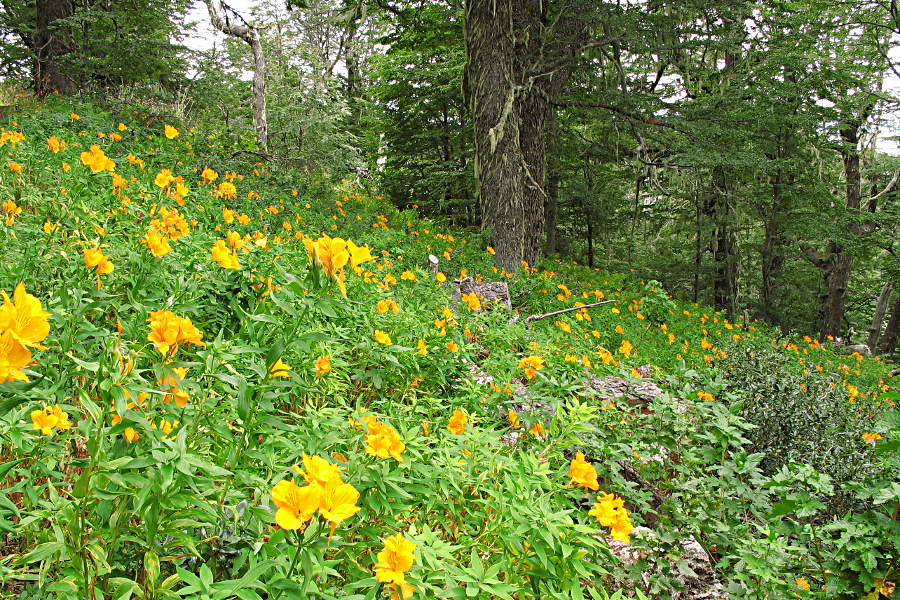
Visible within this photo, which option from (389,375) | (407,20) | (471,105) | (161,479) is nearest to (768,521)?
(389,375)

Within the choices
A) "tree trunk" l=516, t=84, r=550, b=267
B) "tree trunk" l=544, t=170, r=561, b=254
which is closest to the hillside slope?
"tree trunk" l=516, t=84, r=550, b=267

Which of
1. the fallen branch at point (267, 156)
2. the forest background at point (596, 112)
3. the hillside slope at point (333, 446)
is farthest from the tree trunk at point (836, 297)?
the fallen branch at point (267, 156)

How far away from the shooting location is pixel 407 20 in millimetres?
7879

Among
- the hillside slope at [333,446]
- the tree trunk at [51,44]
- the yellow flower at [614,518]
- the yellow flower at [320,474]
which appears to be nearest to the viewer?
the yellow flower at [320,474]

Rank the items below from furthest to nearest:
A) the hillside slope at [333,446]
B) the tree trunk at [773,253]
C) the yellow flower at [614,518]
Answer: the tree trunk at [773,253] → the yellow flower at [614,518] → the hillside slope at [333,446]

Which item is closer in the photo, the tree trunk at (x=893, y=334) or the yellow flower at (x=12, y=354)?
the yellow flower at (x=12, y=354)

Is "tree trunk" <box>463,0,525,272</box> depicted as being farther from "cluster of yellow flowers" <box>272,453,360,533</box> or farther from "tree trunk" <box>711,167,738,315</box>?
"cluster of yellow flowers" <box>272,453,360,533</box>

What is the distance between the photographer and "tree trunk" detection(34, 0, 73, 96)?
830 centimetres

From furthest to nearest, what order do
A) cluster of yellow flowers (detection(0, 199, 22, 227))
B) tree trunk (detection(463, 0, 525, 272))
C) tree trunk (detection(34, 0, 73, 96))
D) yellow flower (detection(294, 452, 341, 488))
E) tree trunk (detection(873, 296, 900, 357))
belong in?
tree trunk (detection(873, 296, 900, 357)), tree trunk (detection(34, 0, 73, 96)), tree trunk (detection(463, 0, 525, 272)), cluster of yellow flowers (detection(0, 199, 22, 227)), yellow flower (detection(294, 452, 341, 488))

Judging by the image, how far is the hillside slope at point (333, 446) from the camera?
101cm

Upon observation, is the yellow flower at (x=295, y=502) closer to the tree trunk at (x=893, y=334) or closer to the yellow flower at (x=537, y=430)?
the yellow flower at (x=537, y=430)

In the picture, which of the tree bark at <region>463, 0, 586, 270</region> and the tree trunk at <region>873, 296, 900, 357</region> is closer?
the tree bark at <region>463, 0, 586, 270</region>

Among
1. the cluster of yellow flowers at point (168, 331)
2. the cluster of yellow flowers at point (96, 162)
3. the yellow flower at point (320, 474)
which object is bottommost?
the yellow flower at point (320, 474)

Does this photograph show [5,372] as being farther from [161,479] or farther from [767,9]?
[767,9]
